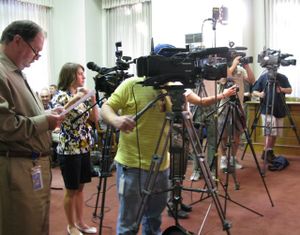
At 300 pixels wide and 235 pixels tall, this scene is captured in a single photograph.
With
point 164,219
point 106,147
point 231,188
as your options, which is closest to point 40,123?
point 106,147

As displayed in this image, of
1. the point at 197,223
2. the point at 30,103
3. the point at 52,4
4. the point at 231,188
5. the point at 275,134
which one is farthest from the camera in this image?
the point at 52,4

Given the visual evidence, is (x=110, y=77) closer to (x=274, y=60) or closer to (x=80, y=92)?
(x=80, y=92)

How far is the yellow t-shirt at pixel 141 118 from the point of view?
6.52 ft


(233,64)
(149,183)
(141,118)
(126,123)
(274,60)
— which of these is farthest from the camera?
(274,60)

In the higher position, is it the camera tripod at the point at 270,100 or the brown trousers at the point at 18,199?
the camera tripod at the point at 270,100

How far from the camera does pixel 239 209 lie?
353 cm

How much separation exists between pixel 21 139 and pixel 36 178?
230mm

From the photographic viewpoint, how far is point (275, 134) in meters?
5.26

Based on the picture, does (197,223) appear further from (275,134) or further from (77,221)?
(275,134)

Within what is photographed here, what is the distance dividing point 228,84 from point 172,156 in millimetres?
1721

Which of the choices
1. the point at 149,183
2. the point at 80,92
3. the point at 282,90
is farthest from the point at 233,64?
the point at 149,183

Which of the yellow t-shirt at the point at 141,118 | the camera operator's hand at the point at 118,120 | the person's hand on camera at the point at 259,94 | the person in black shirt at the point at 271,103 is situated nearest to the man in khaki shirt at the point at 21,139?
the camera operator's hand at the point at 118,120

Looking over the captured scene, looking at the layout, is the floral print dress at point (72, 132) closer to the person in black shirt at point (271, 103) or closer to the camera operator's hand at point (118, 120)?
the camera operator's hand at point (118, 120)


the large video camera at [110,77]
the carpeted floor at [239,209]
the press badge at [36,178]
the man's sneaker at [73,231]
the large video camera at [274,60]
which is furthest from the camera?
the large video camera at [274,60]
